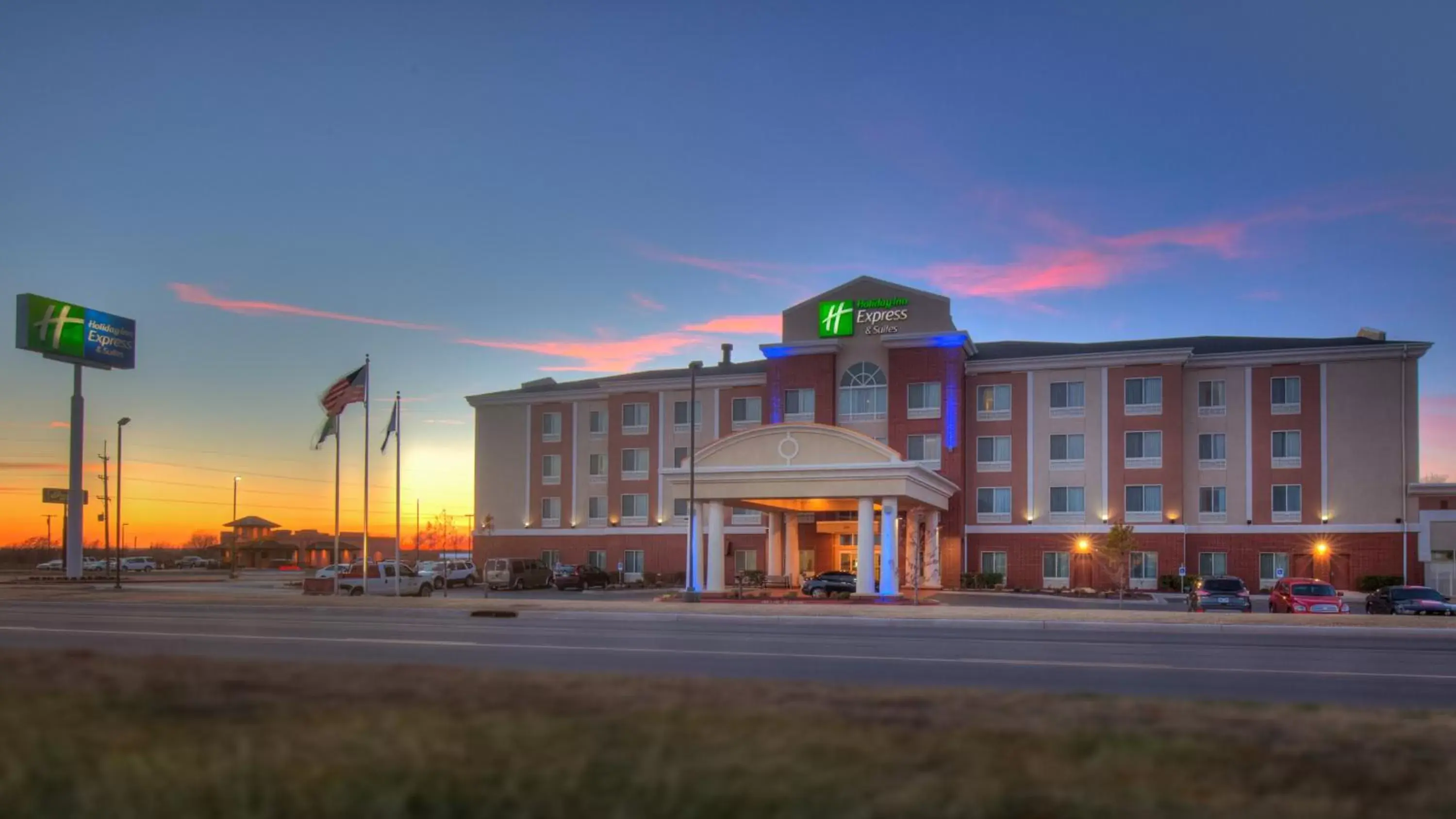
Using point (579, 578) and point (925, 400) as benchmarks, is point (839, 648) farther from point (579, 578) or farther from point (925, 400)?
point (925, 400)

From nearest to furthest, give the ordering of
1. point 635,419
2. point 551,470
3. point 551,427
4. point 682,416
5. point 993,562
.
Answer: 1. point 993,562
2. point 682,416
3. point 635,419
4. point 551,470
5. point 551,427

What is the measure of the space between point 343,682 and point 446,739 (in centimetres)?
247

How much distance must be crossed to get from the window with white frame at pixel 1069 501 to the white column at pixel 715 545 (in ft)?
71.5

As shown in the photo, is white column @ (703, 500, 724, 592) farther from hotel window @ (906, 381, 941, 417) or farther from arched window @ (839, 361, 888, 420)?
hotel window @ (906, 381, 941, 417)

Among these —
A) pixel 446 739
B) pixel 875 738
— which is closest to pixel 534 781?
pixel 446 739

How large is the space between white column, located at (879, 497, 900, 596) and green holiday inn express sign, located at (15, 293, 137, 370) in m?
42.9

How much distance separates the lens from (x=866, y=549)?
4659 centimetres

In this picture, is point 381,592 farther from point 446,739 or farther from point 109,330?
point 446,739

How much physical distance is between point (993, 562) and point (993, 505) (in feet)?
10.5

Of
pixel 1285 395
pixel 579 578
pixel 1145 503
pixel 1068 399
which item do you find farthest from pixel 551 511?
pixel 1285 395

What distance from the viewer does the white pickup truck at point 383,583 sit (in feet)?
157

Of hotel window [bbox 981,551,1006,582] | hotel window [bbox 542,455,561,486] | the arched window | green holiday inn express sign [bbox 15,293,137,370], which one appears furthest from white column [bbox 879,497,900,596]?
green holiday inn express sign [bbox 15,293,137,370]

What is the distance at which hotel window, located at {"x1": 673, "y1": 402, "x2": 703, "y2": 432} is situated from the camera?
7188 centimetres

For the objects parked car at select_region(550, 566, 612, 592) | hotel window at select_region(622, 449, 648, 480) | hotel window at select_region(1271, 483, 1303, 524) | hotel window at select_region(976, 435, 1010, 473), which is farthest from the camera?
hotel window at select_region(622, 449, 648, 480)
